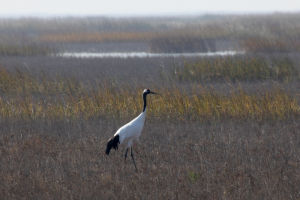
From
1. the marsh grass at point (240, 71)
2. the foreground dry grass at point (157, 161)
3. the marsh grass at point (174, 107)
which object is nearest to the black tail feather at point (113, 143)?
the foreground dry grass at point (157, 161)

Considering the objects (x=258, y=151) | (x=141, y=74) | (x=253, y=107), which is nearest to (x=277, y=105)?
(x=253, y=107)

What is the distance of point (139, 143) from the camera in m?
9.66

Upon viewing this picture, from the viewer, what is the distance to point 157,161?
8602 millimetres

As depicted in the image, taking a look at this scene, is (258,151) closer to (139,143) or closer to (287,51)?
(139,143)

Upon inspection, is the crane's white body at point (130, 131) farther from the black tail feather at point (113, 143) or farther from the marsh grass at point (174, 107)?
the marsh grass at point (174, 107)

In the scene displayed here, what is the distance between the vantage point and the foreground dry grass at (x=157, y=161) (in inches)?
284

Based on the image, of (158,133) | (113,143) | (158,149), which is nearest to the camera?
(113,143)

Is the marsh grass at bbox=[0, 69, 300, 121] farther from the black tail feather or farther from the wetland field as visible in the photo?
the black tail feather

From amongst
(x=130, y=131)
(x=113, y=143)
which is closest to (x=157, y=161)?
(x=130, y=131)

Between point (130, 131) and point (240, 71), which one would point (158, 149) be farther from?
point (240, 71)

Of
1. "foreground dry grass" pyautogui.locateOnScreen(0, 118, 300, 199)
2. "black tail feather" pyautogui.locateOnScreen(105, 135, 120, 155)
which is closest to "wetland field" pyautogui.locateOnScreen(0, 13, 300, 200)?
"foreground dry grass" pyautogui.locateOnScreen(0, 118, 300, 199)

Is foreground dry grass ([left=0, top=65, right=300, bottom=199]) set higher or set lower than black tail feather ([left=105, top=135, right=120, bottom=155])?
lower

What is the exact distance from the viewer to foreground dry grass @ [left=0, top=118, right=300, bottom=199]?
7.20 metres

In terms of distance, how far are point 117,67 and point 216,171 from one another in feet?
39.7
